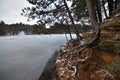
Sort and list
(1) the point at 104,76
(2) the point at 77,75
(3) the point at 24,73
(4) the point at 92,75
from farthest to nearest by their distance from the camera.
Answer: (3) the point at 24,73 < (2) the point at 77,75 < (4) the point at 92,75 < (1) the point at 104,76

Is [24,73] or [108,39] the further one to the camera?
[24,73]

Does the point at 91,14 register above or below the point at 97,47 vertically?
above

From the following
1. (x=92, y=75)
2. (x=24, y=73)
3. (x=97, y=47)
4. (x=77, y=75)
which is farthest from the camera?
(x=24, y=73)

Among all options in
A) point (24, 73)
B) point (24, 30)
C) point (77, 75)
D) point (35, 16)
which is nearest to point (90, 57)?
point (77, 75)

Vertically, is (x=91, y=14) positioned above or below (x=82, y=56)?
above

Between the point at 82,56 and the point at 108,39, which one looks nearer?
the point at 108,39

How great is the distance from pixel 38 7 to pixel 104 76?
41.5 feet

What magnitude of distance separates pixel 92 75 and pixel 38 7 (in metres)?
12.1

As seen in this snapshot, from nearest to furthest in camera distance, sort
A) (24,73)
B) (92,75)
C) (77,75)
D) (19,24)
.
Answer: (92,75) → (77,75) → (24,73) → (19,24)

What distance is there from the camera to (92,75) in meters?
7.55

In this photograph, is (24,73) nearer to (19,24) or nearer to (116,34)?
(116,34)

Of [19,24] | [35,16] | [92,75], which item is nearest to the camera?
[92,75]

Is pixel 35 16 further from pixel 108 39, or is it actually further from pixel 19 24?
pixel 19 24

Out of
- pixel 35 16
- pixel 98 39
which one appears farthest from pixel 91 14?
pixel 35 16
